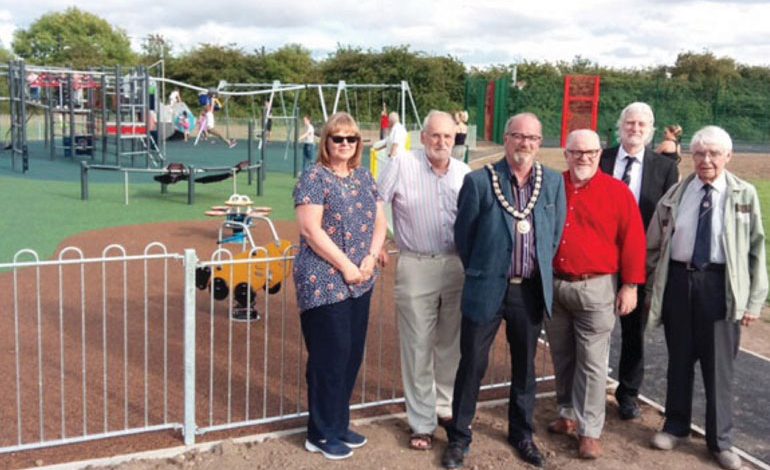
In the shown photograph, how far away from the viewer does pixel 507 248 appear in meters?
4.00

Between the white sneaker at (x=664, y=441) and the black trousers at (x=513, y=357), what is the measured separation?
2.50 ft

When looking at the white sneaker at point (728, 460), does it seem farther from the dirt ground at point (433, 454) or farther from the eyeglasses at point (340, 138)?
the eyeglasses at point (340, 138)

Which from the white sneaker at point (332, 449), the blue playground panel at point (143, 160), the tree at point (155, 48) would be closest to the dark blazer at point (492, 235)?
the white sneaker at point (332, 449)

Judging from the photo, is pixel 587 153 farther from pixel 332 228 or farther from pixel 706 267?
pixel 332 228

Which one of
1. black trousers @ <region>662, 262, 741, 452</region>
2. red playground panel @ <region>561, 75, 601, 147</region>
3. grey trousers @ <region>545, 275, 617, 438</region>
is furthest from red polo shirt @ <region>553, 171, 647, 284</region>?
red playground panel @ <region>561, 75, 601, 147</region>

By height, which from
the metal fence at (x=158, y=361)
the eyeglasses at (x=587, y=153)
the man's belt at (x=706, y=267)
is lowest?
the metal fence at (x=158, y=361)

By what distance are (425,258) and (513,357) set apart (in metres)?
0.72

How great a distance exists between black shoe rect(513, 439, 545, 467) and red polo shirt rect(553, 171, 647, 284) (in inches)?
38.3

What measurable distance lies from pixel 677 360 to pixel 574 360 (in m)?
0.57

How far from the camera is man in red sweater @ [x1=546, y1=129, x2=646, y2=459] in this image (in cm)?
418

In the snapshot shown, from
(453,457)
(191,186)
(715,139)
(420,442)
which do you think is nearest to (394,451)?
(420,442)

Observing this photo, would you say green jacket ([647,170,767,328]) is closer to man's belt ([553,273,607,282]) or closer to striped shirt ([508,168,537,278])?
man's belt ([553,273,607,282])

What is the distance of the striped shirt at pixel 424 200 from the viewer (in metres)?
4.29

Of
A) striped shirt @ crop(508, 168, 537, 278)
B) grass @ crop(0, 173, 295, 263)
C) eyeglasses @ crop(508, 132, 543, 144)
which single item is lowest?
grass @ crop(0, 173, 295, 263)
